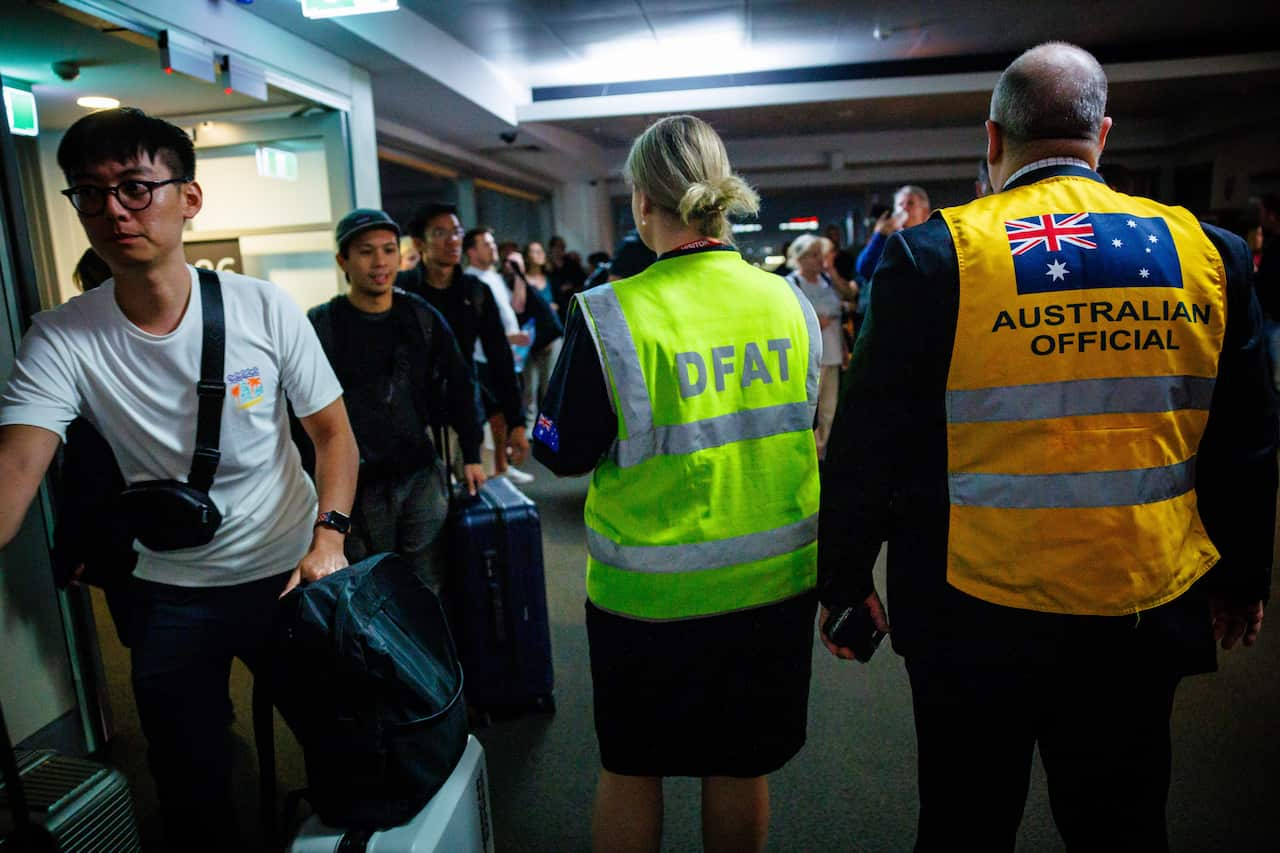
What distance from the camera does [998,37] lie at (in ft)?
23.8

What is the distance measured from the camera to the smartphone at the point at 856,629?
130 centimetres

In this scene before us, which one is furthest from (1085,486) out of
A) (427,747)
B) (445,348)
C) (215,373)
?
(445,348)

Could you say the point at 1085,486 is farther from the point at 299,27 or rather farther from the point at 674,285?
the point at 299,27

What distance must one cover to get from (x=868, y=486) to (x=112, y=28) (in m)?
3.49

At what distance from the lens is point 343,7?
11.9 feet

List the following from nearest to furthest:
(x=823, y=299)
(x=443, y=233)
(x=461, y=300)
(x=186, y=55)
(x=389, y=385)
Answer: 1. (x=389, y=385)
2. (x=443, y=233)
3. (x=461, y=300)
4. (x=186, y=55)
5. (x=823, y=299)

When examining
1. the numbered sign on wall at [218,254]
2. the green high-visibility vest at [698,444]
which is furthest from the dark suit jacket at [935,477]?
the numbered sign on wall at [218,254]

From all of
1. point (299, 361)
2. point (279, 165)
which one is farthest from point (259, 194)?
point (299, 361)

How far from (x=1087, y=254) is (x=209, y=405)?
1.45 meters

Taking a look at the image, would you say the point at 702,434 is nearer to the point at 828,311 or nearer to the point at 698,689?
the point at 698,689

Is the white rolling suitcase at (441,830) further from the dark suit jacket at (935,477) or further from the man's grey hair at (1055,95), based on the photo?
the man's grey hair at (1055,95)

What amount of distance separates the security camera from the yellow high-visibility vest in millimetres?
4683

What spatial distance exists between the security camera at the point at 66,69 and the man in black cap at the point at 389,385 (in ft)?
9.07

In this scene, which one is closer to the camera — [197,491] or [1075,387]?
[1075,387]
